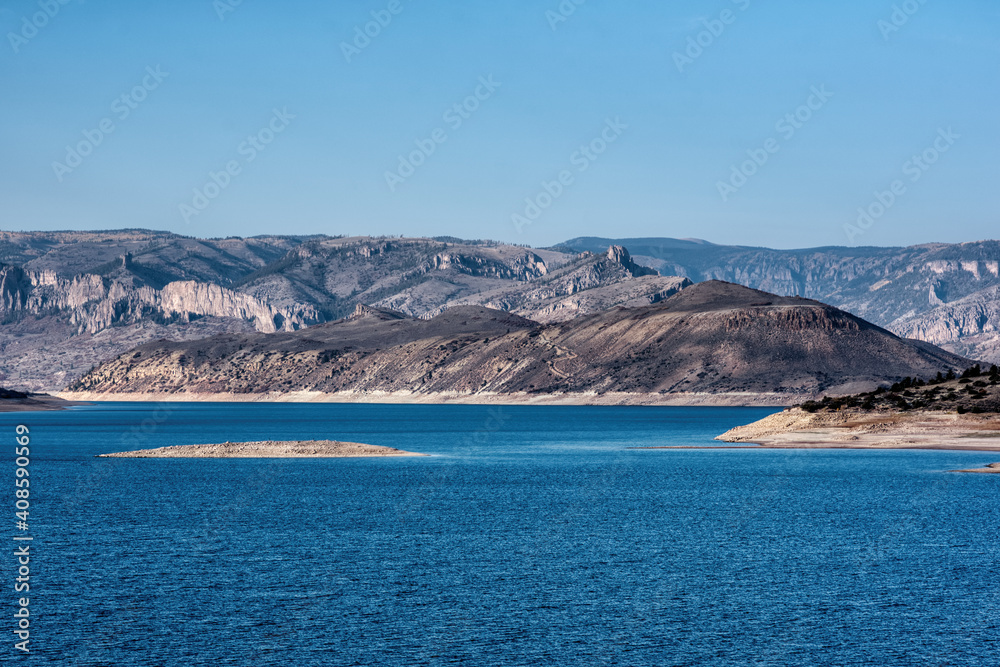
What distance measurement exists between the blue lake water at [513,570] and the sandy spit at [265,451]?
23.5m

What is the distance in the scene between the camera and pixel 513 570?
156 feet

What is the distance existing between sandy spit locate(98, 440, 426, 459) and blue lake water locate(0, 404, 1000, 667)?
77.2 ft

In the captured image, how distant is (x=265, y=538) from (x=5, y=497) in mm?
27801

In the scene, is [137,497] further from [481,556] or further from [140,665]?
[140,665]

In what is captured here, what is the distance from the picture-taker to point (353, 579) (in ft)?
148

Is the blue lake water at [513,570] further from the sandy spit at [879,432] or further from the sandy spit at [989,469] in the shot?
the sandy spit at [879,432]

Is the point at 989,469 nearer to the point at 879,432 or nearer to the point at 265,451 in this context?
the point at 879,432

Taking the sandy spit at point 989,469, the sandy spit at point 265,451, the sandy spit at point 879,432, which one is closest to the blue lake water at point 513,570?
the sandy spit at point 989,469

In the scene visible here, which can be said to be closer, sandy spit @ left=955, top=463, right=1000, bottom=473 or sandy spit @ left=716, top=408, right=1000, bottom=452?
sandy spit @ left=955, top=463, right=1000, bottom=473

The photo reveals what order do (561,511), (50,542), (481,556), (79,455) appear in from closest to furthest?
(481,556) < (50,542) < (561,511) < (79,455)

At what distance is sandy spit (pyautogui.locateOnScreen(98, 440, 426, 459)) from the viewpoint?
11625cm

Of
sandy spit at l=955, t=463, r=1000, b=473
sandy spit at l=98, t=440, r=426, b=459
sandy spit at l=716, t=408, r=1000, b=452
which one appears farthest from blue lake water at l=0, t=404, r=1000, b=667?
sandy spit at l=716, t=408, r=1000, b=452

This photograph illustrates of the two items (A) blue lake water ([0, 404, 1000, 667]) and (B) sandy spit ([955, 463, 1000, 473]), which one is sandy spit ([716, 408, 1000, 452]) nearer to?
(B) sandy spit ([955, 463, 1000, 473])

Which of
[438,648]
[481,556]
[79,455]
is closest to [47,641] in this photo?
[438,648]
